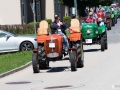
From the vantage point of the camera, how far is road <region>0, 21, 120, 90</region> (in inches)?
599

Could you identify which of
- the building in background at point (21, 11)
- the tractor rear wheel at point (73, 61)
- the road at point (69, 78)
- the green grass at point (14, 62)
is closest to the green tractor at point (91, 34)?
the green grass at point (14, 62)

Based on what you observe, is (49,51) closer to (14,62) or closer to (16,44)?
(14,62)

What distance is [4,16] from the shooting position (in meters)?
51.7

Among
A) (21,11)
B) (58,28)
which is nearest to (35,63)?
(58,28)

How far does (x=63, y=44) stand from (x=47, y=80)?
3028 mm

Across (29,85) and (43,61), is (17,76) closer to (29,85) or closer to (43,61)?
(43,61)

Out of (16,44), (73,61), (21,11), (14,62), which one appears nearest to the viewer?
(73,61)

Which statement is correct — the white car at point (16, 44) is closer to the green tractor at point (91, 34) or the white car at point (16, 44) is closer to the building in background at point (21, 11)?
the green tractor at point (91, 34)

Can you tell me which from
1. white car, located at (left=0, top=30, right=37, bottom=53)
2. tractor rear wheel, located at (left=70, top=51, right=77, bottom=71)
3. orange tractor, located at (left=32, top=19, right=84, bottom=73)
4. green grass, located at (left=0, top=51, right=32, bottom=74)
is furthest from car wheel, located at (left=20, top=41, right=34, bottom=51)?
tractor rear wheel, located at (left=70, top=51, right=77, bottom=71)

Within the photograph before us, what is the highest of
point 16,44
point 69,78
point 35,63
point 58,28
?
point 58,28

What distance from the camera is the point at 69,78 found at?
1717 centimetres

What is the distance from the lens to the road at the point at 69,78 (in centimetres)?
1520

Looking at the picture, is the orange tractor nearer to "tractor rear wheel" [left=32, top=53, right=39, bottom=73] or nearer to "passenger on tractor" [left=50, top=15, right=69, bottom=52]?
"tractor rear wheel" [left=32, top=53, right=39, bottom=73]

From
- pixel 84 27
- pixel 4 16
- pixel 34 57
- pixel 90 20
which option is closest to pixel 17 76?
pixel 34 57
